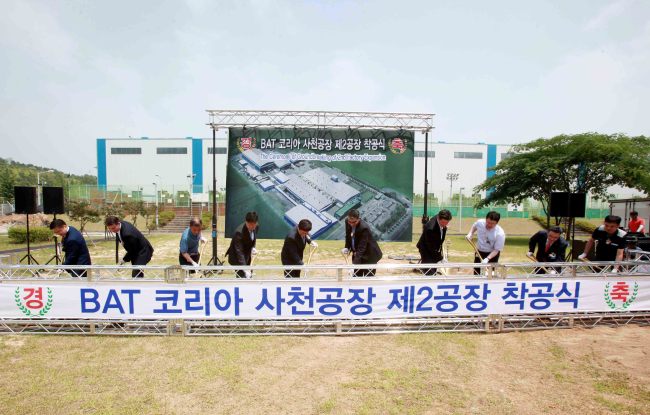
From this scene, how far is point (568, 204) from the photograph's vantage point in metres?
7.30

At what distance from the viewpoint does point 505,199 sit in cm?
1802

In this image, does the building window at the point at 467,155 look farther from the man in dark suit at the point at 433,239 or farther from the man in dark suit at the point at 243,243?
the man in dark suit at the point at 243,243

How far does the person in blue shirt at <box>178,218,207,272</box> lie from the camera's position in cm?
512

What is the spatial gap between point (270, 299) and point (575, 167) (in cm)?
1829

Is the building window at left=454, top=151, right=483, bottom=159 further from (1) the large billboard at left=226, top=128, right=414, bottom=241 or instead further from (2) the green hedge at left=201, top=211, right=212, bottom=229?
(1) the large billboard at left=226, top=128, right=414, bottom=241

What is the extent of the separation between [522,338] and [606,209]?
33947 millimetres

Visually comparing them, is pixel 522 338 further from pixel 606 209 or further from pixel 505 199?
pixel 606 209

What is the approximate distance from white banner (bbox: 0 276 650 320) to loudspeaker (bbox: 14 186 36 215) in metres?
5.85

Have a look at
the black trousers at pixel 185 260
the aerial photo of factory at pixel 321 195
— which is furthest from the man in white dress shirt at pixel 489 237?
the aerial photo of factory at pixel 321 195

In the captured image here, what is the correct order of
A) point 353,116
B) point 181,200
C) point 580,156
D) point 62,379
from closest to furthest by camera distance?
point 62,379
point 353,116
point 580,156
point 181,200

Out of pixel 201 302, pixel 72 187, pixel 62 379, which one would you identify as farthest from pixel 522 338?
pixel 72 187

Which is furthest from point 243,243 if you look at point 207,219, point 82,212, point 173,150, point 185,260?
point 173,150

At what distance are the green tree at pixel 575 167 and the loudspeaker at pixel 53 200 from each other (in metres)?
18.5

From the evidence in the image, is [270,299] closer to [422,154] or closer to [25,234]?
[25,234]
